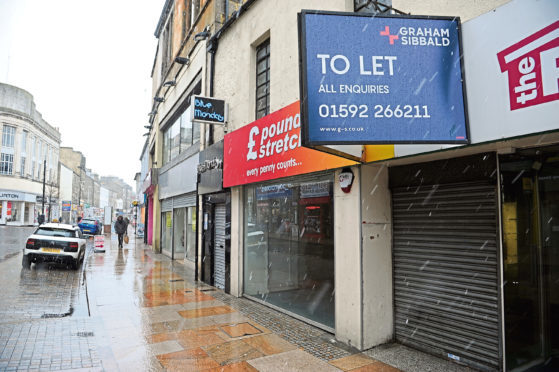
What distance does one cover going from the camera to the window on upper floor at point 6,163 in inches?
1948

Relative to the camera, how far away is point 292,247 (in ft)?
23.7

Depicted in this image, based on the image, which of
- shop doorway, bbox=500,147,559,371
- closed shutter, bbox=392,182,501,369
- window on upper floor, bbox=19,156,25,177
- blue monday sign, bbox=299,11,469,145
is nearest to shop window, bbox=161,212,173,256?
closed shutter, bbox=392,182,501,369

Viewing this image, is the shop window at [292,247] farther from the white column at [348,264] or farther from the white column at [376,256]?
the white column at [376,256]

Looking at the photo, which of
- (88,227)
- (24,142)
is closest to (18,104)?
(24,142)

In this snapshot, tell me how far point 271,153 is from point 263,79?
2.44 meters

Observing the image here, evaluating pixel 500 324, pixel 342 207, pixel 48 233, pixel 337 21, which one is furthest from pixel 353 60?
pixel 48 233

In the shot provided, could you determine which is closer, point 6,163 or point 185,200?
point 185,200

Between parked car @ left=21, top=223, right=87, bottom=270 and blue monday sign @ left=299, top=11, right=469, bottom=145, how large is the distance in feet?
37.2

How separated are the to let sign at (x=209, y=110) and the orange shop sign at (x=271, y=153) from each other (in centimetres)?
64

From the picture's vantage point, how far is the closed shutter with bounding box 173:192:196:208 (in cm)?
1389

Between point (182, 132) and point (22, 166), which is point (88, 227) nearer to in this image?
point (182, 132)

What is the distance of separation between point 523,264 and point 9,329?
769cm

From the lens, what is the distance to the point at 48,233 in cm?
1230

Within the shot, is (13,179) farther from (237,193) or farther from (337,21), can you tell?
(337,21)
